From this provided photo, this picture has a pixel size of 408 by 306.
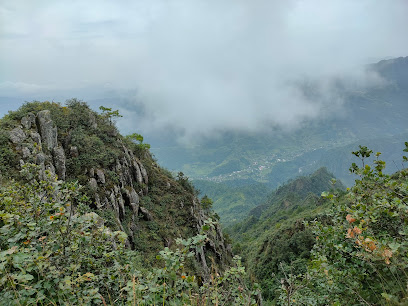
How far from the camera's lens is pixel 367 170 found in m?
4.86

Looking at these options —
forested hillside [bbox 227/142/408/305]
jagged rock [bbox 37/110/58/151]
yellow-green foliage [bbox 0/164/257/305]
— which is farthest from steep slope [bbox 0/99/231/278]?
yellow-green foliage [bbox 0/164/257/305]

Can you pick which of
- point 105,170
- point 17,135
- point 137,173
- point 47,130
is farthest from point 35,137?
point 137,173

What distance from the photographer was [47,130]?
888 inches

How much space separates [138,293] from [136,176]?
29.9 meters

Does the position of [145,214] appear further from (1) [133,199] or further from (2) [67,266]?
(2) [67,266]

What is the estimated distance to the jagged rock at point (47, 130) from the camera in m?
22.0

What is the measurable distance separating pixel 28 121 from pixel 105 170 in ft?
28.0

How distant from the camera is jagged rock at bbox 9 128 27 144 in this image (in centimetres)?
1873

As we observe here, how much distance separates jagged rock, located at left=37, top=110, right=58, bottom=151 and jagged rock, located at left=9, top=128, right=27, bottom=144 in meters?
1.98

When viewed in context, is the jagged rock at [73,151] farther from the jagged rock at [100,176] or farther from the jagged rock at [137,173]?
the jagged rock at [137,173]

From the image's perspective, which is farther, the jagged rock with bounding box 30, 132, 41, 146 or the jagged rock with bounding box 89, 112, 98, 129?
the jagged rock with bounding box 89, 112, 98, 129

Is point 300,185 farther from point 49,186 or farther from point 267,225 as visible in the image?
point 49,186

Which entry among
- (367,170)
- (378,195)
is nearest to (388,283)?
(378,195)

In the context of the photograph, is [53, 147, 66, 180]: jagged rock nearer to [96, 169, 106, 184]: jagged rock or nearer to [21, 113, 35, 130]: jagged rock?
[21, 113, 35, 130]: jagged rock
